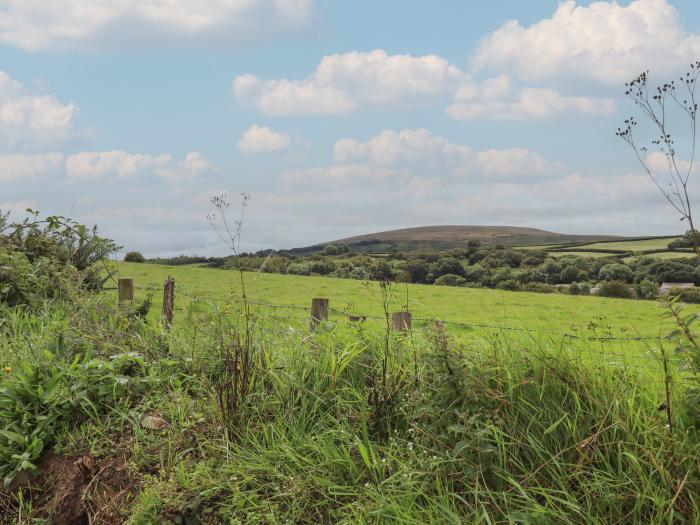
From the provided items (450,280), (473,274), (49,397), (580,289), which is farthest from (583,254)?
(49,397)

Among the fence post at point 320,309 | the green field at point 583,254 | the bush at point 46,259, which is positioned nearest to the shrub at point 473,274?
the green field at point 583,254

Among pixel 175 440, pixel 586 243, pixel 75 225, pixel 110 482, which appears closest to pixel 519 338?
pixel 175 440

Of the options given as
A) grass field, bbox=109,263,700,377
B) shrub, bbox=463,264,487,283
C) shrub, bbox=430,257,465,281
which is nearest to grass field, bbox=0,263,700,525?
grass field, bbox=109,263,700,377

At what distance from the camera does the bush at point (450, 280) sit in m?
40.7

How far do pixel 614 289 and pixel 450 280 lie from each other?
1001 cm

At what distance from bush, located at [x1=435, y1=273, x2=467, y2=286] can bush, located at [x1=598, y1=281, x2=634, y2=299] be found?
8377 mm

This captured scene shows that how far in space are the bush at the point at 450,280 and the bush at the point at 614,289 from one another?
27.5 feet

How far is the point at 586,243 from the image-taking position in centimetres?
5744

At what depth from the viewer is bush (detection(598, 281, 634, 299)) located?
36906mm

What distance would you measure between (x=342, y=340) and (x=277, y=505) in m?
2.14

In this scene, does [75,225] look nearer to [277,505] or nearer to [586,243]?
[277,505]

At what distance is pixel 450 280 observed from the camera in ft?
135

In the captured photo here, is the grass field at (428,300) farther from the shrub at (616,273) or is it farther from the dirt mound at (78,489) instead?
the dirt mound at (78,489)

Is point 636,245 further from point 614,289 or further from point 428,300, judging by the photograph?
point 428,300
